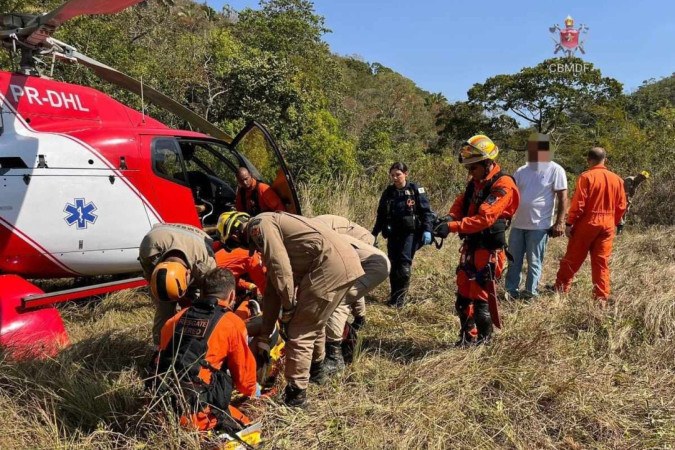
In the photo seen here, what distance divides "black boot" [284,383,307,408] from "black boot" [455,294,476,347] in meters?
1.54

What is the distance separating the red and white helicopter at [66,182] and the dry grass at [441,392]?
Result: 0.52 m

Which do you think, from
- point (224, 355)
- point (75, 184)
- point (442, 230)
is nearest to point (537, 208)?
point (442, 230)

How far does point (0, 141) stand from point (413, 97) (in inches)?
1230

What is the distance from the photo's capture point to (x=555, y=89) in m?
27.7

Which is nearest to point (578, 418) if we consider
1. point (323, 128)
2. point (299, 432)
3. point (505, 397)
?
point (505, 397)

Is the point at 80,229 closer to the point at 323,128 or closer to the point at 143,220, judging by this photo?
the point at 143,220

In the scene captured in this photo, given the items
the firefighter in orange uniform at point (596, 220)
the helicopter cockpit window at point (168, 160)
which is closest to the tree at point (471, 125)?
the firefighter in orange uniform at point (596, 220)

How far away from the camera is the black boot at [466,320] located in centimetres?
400

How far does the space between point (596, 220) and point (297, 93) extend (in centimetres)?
827

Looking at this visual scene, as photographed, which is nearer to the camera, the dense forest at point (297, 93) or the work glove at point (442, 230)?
the work glove at point (442, 230)

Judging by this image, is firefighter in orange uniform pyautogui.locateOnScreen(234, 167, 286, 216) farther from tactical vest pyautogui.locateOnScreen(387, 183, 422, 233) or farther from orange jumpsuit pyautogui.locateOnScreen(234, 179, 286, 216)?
tactical vest pyautogui.locateOnScreen(387, 183, 422, 233)

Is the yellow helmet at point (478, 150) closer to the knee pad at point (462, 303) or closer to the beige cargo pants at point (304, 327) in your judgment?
the knee pad at point (462, 303)

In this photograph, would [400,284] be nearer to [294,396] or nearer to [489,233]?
[489,233]

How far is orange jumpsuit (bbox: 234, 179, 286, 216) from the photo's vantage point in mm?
5500
